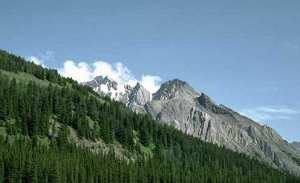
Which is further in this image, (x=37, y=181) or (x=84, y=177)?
(x=84, y=177)

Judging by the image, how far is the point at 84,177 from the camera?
182000 millimetres

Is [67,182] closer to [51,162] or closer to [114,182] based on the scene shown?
[51,162]

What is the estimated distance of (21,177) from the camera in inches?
6580

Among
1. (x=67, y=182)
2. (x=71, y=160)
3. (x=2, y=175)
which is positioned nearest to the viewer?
(x=2, y=175)

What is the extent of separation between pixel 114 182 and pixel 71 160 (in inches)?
662

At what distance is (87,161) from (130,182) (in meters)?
17.2

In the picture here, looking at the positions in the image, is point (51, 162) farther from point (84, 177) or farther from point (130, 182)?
point (130, 182)

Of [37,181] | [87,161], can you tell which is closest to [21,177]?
[37,181]

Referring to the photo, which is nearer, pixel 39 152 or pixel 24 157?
pixel 24 157

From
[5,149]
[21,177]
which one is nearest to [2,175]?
[21,177]

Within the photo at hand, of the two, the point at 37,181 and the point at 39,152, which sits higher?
the point at 39,152

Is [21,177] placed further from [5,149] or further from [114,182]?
[114,182]

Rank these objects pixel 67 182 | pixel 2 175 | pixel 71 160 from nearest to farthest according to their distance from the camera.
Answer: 1. pixel 2 175
2. pixel 67 182
3. pixel 71 160

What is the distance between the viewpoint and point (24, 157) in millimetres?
172000
